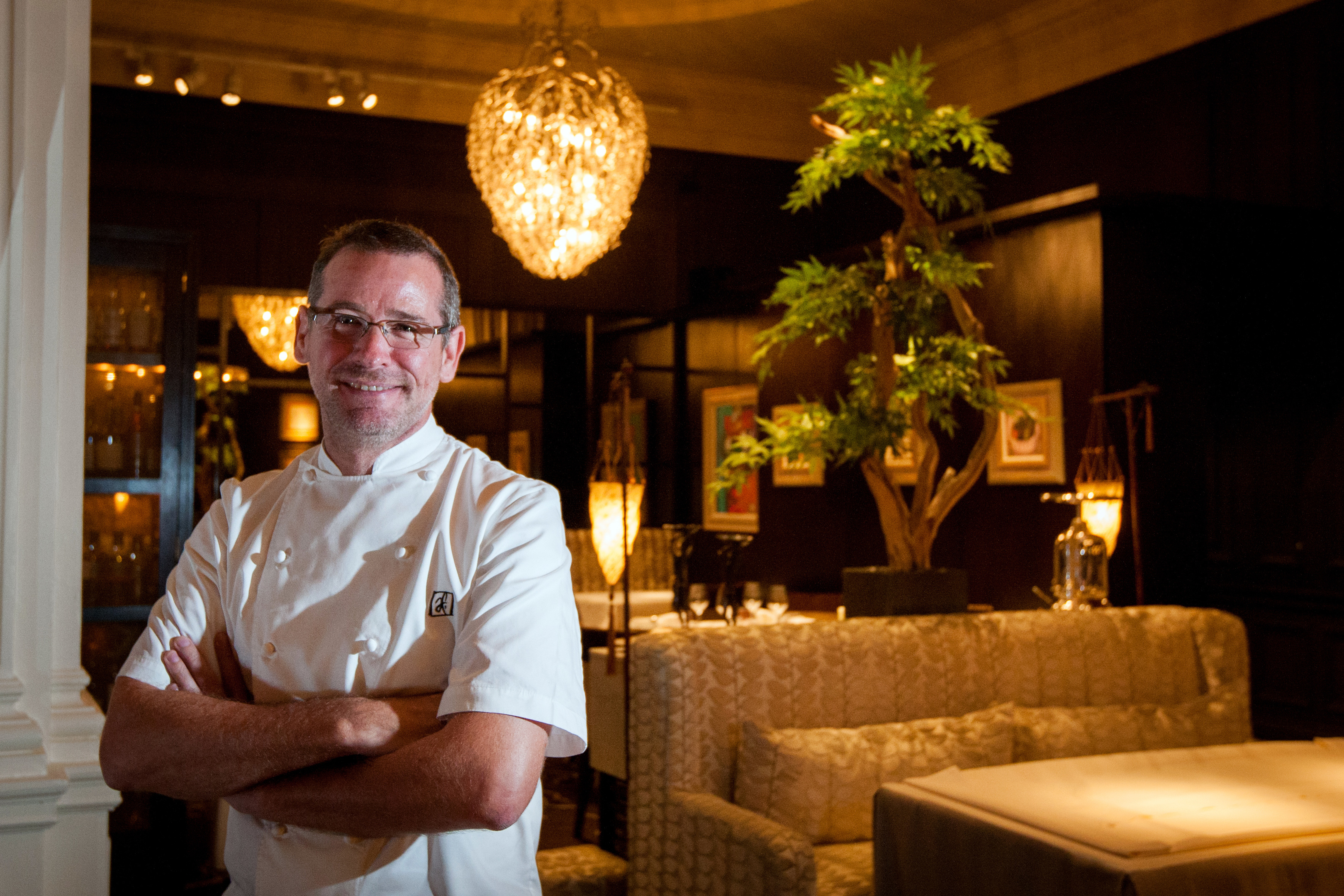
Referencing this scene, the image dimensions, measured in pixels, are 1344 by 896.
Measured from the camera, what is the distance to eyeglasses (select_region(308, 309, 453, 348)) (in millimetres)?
1503

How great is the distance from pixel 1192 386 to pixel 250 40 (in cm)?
572

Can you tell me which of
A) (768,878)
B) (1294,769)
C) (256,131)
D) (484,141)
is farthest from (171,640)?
(256,131)

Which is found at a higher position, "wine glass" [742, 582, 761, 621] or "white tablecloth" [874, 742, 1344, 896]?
"wine glass" [742, 582, 761, 621]

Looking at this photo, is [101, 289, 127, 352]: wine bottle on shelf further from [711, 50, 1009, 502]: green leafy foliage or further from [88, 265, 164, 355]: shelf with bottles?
[711, 50, 1009, 502]: green leafy foliage

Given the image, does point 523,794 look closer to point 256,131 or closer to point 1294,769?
point 1294,769

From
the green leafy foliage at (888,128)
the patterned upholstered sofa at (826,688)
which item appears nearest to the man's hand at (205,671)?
the patterned upholstered sofa at (826,688)

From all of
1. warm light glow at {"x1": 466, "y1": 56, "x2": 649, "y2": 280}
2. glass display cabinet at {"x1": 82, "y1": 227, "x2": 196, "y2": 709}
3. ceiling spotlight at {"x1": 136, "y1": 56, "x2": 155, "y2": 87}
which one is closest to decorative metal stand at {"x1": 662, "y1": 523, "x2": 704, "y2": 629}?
warm light glow at {"x1": 466, "y1": 56, "x2": 649, "y2": 280}

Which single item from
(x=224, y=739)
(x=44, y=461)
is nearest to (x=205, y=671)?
(x=224, y=739)

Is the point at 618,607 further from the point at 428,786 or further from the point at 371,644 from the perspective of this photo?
the point at 428,786

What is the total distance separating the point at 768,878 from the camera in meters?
2.74

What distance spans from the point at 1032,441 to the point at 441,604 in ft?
16.5

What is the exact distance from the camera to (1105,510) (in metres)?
4.25

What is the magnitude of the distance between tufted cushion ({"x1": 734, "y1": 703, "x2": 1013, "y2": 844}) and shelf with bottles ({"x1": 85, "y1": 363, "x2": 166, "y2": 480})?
2.23 m

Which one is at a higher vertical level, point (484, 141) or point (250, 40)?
point (250, 40)
